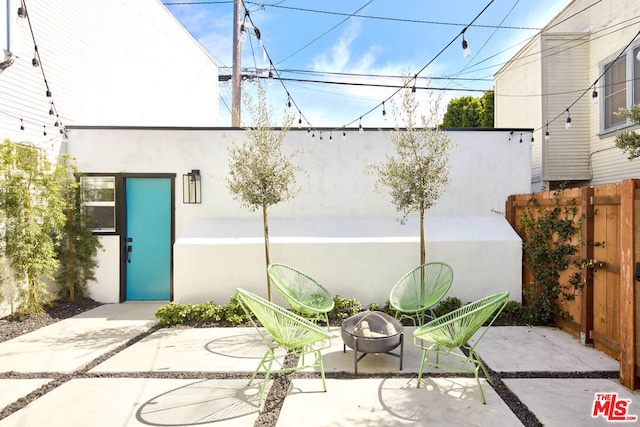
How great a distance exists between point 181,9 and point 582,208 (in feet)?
35.0

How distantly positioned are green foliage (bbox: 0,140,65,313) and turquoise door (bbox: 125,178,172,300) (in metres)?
0.96

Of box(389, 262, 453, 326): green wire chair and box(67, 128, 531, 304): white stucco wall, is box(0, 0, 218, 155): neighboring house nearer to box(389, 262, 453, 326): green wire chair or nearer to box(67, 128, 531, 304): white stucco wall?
box(67, 128, 531, 304): white stucco wall

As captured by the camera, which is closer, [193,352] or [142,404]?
[142,404]

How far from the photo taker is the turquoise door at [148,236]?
5.39m

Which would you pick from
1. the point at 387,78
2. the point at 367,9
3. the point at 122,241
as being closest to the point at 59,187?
the point at 122,241

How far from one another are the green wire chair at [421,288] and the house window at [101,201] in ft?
15.6

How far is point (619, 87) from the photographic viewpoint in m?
6.05

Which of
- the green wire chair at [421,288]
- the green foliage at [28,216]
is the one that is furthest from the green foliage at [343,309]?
the green foliage at [28,216]

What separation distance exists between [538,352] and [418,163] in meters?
2.54

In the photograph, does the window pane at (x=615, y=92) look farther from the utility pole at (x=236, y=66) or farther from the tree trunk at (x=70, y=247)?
the tree trunk at (x=70, y=247)

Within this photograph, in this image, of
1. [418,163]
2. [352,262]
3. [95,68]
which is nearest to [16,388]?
[352,262]

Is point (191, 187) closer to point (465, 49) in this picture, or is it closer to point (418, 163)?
point (418, 163)

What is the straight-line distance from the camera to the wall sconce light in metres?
5.27

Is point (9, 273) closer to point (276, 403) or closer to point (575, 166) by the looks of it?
point (276, 403)
